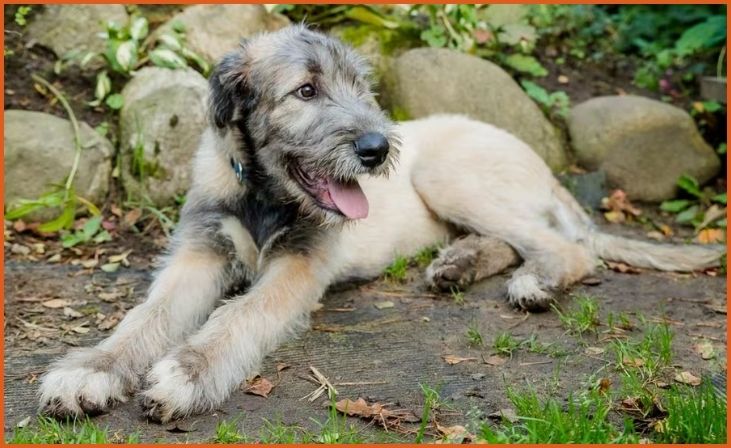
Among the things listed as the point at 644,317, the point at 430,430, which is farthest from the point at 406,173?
the point at 430,430

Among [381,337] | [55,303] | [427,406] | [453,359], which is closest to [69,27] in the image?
[55,303]

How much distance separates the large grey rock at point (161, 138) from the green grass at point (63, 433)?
315 cm

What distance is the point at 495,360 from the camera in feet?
12.5

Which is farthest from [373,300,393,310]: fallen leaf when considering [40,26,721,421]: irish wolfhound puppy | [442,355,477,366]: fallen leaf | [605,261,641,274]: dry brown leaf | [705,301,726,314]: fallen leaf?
[705,301,726,314]: fallen leaf

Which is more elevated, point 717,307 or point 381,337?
point 381,337

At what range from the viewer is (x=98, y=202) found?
604 centimetres

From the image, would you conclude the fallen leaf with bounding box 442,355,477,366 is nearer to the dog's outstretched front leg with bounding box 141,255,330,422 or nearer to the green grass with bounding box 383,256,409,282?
the dog's outstretched front leg with bounding box 141,255,330,422

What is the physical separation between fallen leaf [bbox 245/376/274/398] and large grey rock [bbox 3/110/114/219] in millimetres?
2953

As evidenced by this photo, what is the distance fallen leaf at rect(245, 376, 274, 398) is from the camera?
11.4 feet

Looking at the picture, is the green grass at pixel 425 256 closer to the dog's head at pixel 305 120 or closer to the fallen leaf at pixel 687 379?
the dog's head at pixel 305 120

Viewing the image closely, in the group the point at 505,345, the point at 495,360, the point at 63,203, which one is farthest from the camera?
the point at 63,203

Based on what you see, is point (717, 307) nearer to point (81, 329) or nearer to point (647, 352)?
point (647, 352)

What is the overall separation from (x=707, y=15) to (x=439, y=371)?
6663 mm

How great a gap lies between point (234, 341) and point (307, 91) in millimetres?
1377
